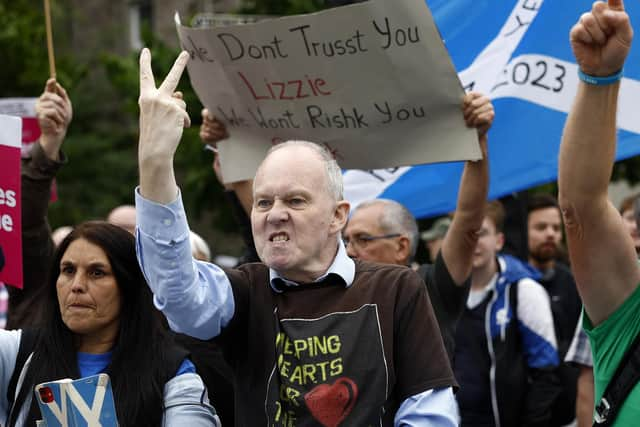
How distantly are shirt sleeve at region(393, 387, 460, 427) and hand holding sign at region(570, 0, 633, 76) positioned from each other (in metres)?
0.96

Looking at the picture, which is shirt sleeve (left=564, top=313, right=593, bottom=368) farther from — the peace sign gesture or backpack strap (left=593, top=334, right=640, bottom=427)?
the peace sign gesture

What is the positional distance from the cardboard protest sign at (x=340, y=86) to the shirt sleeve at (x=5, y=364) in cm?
144

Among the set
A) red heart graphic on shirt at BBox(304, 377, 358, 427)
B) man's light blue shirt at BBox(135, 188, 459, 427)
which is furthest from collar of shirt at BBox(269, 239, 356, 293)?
red heart graphic on shirt at BBox(304, 377, 358, 427)

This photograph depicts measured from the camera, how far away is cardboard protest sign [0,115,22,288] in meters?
4.00

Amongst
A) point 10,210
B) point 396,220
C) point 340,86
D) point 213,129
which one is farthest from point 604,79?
point 10,210

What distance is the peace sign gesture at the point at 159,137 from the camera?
2.57 m

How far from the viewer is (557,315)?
6469 mm

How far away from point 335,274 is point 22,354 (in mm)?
1151

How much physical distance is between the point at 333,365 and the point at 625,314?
79cm

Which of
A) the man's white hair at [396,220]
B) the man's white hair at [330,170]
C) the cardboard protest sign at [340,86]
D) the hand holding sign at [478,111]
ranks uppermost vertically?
the cardboard protest sign at [340,86]

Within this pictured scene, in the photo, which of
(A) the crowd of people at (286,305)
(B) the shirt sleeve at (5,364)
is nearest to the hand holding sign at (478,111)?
(A) the crowd of people at (286,305)

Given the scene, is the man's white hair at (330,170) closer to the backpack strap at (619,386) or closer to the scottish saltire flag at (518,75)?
the backpack strap at (619,386)

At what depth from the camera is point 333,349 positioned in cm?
270

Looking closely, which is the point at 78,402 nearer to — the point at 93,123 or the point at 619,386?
the point at 619,386
